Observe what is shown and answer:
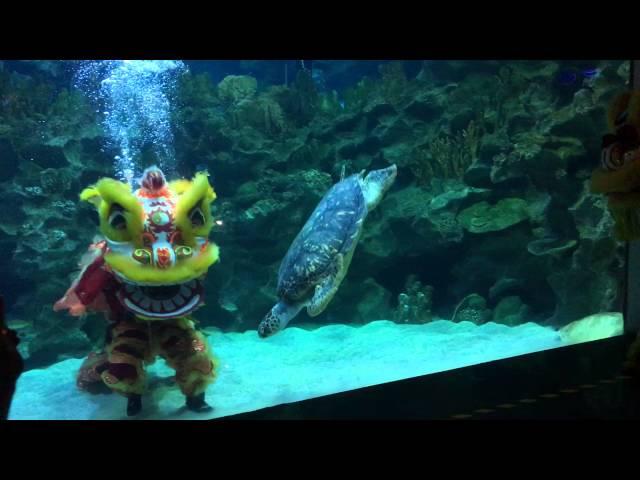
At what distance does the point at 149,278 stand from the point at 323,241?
1.97 m

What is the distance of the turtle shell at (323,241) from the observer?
4504 millimetres

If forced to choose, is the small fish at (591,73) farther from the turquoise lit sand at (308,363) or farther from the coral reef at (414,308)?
the coral reef at (414,308)

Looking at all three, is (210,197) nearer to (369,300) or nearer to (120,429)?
(120,429)

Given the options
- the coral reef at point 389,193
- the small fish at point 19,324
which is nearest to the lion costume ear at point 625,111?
the coral reef at point 389,193

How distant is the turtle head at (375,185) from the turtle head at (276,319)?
1271mm

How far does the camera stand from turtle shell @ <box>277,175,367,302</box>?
450cm

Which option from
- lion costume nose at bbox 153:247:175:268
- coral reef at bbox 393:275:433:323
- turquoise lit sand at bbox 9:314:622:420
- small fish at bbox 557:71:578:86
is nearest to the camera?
lion costume nose at bbox 153:247:175:268

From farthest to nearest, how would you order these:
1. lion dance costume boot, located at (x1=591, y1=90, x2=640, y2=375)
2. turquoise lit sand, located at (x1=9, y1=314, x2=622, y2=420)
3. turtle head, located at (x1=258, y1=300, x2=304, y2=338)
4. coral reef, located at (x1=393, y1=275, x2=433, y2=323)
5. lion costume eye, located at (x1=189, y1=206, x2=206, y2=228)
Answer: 1. coral reef, located at (x1=393, y1=275, x2=433, y2=323)
2. turtle head, located at (x1=258, y1=300, x2=304, y2=338)
3. turquoise lit sand, located at (x1=9, y1=314, x2=622, y2=420)
4. lion costume eye, located at (x1=189, y1=206, x2=206, y2=228)
5. lion dance costume boot, located at (x1=591, y1=90, x2=640, y2=375)

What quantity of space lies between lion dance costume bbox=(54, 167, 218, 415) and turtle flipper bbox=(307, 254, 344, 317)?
1.22 metres

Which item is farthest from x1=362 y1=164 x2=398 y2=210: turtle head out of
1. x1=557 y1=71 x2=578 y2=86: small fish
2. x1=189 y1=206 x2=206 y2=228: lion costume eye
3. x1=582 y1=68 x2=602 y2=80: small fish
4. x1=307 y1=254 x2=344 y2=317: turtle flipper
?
x1=189 y1=206 x2=206 y2=228: lion costume eye

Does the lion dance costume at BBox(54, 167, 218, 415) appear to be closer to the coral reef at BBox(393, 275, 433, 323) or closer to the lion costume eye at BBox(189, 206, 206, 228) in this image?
the lion costume eye at BBox(189, 206, 206, 228)

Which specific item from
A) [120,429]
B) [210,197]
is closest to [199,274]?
[210,197]
